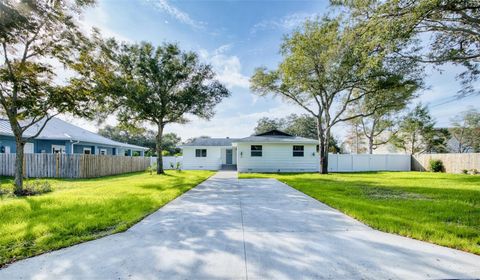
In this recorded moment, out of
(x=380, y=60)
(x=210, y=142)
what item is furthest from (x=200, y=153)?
(x=380, y=60)

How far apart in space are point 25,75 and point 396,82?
18494mm

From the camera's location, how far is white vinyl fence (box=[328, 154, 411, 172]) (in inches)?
855

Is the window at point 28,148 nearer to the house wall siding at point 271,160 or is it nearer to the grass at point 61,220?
the grass at point 61,220

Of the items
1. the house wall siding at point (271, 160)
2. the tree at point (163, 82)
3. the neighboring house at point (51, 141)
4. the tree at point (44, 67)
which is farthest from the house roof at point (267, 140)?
the tree at point (44, 67)

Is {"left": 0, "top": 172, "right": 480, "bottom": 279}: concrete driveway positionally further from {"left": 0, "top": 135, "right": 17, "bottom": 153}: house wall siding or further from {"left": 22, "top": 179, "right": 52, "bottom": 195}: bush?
{"left": 0, "top": 135, "right": 17, "bottom": 153}: house wall siding

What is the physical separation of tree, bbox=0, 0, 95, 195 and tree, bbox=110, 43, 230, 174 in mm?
4750

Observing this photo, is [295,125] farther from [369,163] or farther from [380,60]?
[380,60]

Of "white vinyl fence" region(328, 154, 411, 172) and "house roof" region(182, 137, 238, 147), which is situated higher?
"house roof" region(182, 137, 238, 147)

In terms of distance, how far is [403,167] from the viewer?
74.3 feet

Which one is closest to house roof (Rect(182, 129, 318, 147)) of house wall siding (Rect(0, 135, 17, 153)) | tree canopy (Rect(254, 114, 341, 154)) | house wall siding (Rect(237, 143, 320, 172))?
house wall siding (Rect(237, 143, 320, 172))

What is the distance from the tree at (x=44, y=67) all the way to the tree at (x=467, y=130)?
119 ft

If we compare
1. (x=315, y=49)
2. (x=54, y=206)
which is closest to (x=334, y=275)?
(x=54, y=206)

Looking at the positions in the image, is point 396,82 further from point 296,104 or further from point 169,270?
point 169,270

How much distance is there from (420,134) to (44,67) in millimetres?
33361
